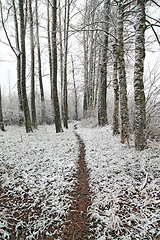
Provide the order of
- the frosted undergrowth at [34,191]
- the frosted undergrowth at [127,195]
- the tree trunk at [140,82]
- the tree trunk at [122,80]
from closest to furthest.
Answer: the frosted undergrowth at [127,195]
the frosted undergrowth at [34,191]
the tree trunk at [140,82]
the tree trunk at [122,80]

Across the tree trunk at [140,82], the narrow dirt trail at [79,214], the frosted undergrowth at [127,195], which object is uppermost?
the tree trunk at [140,82]

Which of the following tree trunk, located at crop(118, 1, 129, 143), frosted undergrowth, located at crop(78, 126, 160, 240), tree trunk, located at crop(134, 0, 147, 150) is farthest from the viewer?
tree trunk, located at crop(118, 1, 129, 143)

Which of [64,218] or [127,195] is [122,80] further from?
[64,218]

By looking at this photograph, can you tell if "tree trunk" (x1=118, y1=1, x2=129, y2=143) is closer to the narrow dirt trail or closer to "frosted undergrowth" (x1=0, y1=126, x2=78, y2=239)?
"frosted undergrowth" (x1=0, y1=126, x2=78, y2=239)

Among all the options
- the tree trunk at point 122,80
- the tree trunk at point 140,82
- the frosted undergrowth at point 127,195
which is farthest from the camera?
the tree trunk at point 122,80

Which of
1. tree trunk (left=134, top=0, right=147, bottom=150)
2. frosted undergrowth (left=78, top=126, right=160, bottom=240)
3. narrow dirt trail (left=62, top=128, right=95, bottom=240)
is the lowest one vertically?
narrow dirt trail (left=62, top=128, right=95, bottom=240)

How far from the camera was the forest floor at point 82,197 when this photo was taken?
2369 millimetres

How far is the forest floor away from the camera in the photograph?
7.77 ft

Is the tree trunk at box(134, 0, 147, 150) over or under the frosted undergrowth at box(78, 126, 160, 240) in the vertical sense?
over

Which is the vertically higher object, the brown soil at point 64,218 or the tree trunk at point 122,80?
the tree trunk at point 122,80

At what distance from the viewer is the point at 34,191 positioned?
3.41m

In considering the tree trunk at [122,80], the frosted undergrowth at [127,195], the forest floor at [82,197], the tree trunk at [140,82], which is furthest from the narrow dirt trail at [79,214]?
the tree trunk at [122,80]

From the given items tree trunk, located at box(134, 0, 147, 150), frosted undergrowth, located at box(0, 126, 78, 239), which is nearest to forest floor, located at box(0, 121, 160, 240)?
frosted undergrowth, located at box(0, 126, 78, 239)

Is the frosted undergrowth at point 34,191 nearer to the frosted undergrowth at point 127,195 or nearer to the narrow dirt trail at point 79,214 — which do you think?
the narrow dirt trail at point 79,214
